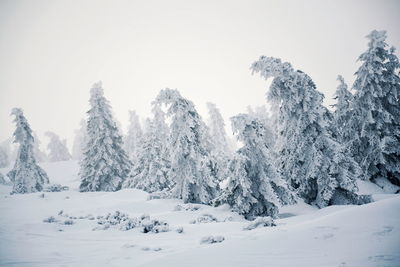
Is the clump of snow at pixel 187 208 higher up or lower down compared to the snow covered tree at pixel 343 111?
lower down

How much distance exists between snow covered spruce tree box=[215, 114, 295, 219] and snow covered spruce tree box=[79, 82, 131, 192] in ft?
53.1

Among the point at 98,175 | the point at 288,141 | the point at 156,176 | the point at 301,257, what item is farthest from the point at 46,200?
the point at 301,257

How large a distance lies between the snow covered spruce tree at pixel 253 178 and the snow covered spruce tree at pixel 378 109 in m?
8.53

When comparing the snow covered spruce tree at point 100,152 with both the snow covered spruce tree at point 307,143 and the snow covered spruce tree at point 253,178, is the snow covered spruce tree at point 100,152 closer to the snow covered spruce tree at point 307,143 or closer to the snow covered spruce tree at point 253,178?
the snow covered spruce tree at point 253,178

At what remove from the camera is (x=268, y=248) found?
517 cm

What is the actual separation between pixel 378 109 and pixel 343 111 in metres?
4.03

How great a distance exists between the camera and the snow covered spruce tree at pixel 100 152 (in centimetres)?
2628

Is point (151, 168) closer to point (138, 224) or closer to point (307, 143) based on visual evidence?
point (307, 143)

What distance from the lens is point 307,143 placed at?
15148 mm

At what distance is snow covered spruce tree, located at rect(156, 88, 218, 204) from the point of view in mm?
16953

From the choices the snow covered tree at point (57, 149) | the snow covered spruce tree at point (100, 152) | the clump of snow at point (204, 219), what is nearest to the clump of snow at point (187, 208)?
the clump of snow at point (204, 219)

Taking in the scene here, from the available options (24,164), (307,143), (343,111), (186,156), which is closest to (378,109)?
(343,111)

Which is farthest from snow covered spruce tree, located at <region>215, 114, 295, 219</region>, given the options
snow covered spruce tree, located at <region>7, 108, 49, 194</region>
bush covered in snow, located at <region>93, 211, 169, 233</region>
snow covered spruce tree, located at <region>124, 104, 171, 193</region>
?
snow covered spruce tree, located at <region>7, 108, 49, 194</region>

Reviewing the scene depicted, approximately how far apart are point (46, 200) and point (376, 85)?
24459 mm
